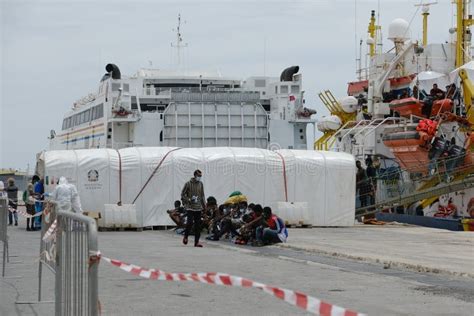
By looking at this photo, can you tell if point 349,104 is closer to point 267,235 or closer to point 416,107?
point 416,107

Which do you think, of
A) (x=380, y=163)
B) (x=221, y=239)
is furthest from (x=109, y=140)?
(x=221, y=239)

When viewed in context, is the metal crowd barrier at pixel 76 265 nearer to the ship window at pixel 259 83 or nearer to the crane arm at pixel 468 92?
the crane arm at pixel 468 92

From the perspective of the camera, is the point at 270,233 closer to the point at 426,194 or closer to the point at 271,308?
the point at 271,308

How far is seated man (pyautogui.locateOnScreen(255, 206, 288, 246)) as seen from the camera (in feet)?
60.1

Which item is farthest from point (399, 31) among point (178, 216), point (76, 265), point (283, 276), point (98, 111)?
point (76, 265)

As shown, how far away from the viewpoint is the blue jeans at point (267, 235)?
1827 cm

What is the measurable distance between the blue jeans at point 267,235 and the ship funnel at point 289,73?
2487 cm

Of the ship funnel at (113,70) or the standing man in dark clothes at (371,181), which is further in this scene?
the ship funnel at (113,70)

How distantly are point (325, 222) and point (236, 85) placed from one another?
18326mm

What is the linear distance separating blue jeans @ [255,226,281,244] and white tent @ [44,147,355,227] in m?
6.81

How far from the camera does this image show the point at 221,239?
20.5 metres

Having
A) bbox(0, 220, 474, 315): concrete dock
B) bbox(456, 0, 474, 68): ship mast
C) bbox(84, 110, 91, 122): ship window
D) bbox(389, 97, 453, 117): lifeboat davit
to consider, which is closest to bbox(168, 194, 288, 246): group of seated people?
bbox(0, 220, 474, 315): concrete dock

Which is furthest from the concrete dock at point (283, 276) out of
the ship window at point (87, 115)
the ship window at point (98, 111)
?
the ship window at point (87, 115)

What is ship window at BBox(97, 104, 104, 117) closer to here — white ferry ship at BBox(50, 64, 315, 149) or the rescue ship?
white ferry ship at BBox(50, 64, 315, 149)
